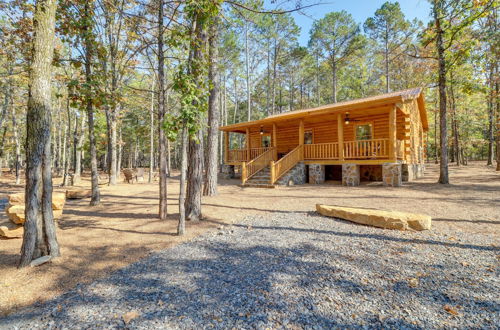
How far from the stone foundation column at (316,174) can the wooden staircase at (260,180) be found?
218cm

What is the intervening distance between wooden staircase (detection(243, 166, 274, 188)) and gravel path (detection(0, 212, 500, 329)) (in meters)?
6.62

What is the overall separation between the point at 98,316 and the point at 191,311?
0.84 metres

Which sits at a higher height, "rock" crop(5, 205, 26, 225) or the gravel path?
"rock" crop(5, 205, 26, 225)

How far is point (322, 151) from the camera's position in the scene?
11.7m

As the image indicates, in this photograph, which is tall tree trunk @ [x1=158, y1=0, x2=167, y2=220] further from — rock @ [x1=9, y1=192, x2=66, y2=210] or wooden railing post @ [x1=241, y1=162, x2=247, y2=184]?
wooden railing post @ [x1=241, y1=162, x2=247, y2=184]

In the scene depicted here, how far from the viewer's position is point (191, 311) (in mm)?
2111

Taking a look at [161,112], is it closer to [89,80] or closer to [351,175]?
[89,80]

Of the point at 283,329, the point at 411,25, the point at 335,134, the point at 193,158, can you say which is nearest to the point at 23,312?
the point at 283,329

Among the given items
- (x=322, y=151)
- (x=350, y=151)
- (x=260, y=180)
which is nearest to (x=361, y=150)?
(x=350, y=151)

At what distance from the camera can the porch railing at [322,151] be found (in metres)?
11.2

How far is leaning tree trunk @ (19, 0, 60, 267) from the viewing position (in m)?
3.04

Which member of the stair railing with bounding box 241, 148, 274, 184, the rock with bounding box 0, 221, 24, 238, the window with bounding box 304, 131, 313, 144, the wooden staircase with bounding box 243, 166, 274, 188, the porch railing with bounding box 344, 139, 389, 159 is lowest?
the rock with bounding box 0, 221, 24, 238

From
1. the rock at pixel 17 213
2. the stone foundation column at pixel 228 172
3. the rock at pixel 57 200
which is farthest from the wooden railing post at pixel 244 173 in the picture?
the rock at pixel 17 213

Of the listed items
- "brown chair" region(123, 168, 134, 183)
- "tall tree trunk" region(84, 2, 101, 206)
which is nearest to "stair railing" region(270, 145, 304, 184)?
"tall tree trunk" region(84, 2, 101, 206)
